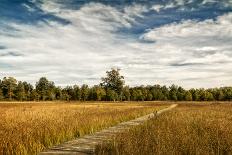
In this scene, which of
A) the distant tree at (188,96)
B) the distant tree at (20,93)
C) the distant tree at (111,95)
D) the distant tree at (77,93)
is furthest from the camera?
the distant tree at (188,96)

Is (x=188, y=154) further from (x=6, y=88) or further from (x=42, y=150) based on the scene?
(x=6, y=88)

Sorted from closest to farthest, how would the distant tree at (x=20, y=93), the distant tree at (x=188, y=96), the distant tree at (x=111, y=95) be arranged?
the distant tree at (x=20, y=93) → the distant tree at (x=111, y=95) → the distant tree at (x=188, y=96)

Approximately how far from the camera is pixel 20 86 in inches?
5089

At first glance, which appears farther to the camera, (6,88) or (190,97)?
(190,97)

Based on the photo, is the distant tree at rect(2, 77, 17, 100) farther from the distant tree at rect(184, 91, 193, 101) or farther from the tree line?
the distant tree at rect(184, 91, 193, 101)

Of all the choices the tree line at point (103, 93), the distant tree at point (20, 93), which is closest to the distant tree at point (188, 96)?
the tree line at point (103, 93)

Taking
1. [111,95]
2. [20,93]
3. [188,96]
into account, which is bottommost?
[188,96]

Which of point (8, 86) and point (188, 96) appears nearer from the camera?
point (8, 86)

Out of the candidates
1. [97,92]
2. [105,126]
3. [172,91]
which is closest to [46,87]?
[97,92]

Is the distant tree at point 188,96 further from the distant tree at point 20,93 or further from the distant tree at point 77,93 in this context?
the distant tree at point 20,93

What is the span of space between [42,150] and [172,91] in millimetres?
139740

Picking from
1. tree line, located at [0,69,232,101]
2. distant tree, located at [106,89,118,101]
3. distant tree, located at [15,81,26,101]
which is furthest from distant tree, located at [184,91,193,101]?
distant tree, located at [15,81,26,101]

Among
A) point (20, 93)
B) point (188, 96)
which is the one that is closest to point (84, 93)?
point (20, 93)

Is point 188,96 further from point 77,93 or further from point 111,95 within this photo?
point 77,93
